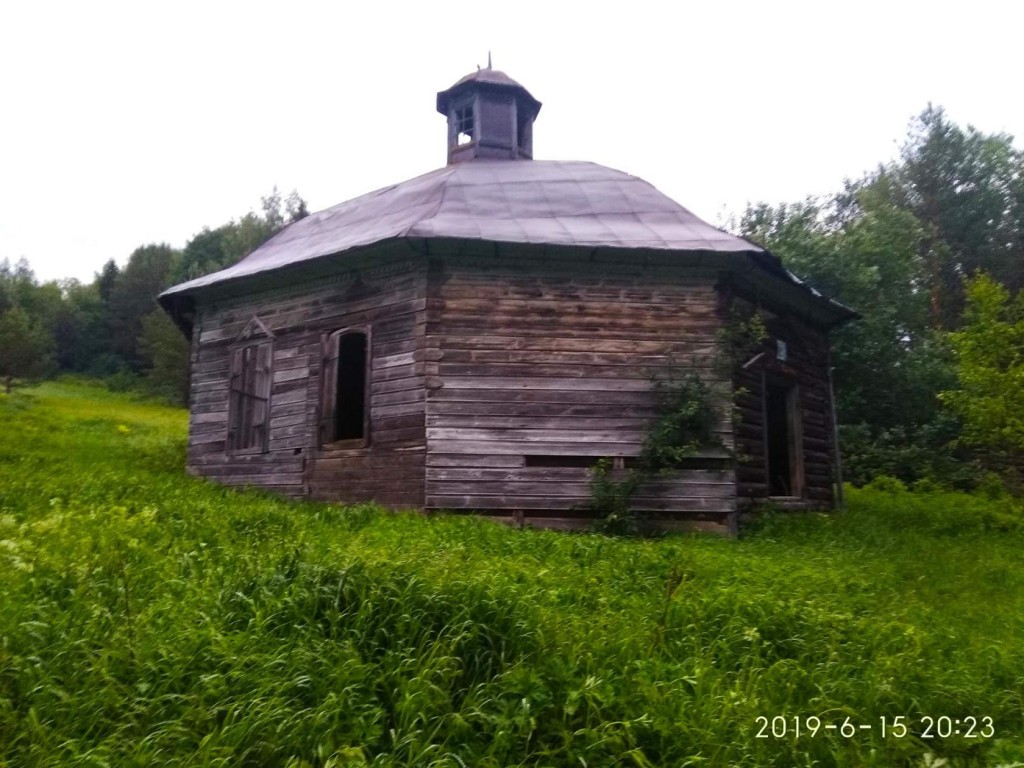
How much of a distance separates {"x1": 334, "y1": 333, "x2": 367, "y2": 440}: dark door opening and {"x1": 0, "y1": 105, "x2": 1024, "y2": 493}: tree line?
8970mm

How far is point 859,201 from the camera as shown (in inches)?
1161

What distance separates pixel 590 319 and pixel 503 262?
54.2 inches

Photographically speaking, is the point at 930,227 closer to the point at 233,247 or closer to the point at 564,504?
the point at 564,504

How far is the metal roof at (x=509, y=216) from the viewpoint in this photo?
34.3ft

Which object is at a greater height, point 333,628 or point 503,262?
point 503,262

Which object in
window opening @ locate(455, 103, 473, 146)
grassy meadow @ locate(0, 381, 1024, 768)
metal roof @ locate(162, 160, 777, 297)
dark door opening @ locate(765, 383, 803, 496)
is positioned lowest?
grassy meadow @ locate(0, 381, 1024, 768)

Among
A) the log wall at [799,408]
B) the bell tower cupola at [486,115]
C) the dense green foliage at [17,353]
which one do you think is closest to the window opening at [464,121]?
the bell tower cupola at [486,115]

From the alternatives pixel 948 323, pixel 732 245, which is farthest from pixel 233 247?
pixel 732 245

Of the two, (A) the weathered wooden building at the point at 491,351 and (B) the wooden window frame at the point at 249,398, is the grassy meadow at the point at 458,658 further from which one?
(B) the wooden window frame at the point at 249,398

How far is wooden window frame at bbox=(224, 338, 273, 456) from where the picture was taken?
466 inches

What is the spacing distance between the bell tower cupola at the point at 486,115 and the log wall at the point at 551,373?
6376mm

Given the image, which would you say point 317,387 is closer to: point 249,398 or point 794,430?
point 249,398

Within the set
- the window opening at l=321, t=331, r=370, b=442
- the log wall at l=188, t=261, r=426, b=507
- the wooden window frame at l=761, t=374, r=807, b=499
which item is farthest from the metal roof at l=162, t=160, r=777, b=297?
the wooden window frame at l=761, t=374, r=807, b=499

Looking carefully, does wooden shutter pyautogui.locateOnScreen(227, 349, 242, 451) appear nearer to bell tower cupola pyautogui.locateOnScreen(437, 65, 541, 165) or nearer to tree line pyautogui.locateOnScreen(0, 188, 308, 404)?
bell tower cupola pyautogui.locateOnScreen(437, 65, 541, 165)
